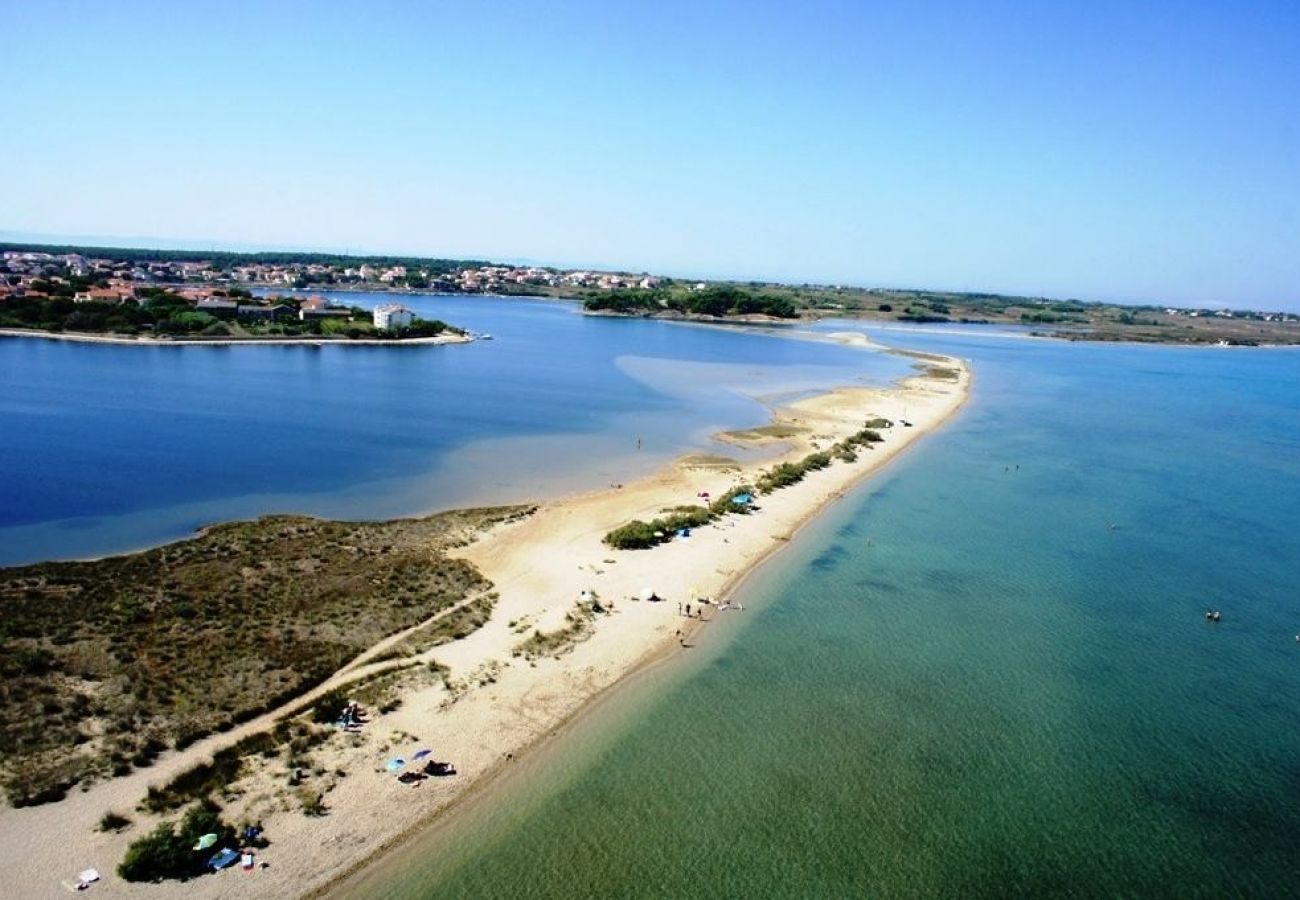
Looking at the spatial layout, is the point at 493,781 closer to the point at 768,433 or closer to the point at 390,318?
the point at 768,433

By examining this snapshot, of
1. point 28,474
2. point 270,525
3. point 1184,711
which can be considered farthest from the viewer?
point 28,474

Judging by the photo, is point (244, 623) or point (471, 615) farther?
point (471, 615)

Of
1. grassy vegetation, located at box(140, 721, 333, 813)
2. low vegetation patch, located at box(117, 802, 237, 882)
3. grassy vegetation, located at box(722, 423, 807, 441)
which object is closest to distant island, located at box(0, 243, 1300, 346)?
grassy vegetation, located at box(722, 423, 807, 441)

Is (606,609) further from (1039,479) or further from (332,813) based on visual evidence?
(1039,479)

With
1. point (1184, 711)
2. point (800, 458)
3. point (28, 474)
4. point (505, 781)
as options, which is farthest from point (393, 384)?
point (1184, 711)

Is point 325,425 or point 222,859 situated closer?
point 222,859

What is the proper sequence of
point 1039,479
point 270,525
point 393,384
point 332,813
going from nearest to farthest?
point 332,813 < point 270,525 < point 1039,479 < point 393,384

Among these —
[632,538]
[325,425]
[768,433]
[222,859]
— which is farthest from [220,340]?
[222,859]

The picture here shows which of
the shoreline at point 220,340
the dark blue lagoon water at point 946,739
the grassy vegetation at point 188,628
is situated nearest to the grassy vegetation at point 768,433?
the dark blue lagoon water at point 946,739
